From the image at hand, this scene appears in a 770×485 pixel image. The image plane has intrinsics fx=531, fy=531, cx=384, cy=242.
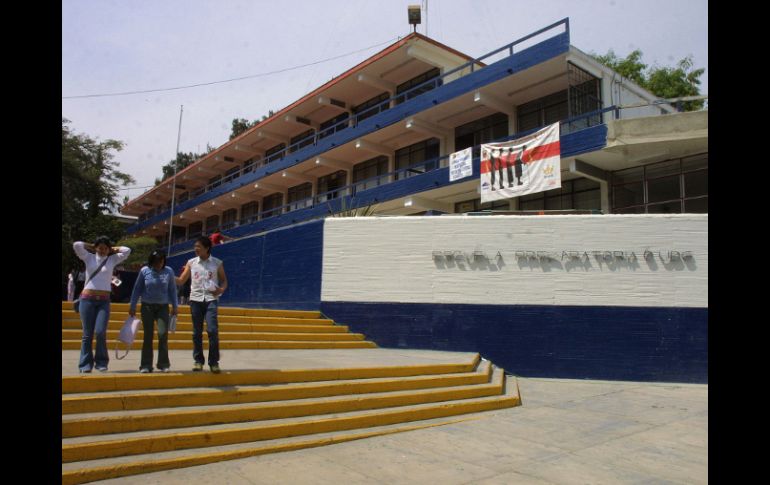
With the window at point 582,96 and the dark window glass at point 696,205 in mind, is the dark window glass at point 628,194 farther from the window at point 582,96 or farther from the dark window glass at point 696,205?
the window at point 582,96

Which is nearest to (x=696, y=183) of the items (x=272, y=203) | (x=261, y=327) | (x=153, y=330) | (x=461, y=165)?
(x=461, y=165)

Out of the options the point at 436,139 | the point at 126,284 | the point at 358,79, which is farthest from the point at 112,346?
the point at 358,79

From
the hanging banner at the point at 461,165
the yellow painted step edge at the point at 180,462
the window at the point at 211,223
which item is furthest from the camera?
the window at the point at 211,223

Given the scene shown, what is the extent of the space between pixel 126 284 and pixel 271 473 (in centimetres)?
1824

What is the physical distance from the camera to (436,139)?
2112 centimetres

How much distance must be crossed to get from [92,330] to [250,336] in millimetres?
4599

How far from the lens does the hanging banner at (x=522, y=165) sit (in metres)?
13.6

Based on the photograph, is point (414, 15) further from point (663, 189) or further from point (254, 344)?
point (254, 344)

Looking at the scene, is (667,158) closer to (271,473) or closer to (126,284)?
(271,473)

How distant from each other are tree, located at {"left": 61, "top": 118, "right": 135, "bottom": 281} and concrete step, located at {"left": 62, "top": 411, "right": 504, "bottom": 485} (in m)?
24.7

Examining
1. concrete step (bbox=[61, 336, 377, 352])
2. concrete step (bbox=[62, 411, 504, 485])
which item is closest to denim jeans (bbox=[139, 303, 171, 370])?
concrete step (bbox=[62, 411, 504, 485])

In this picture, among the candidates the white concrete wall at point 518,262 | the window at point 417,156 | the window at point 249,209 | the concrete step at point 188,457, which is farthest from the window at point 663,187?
the window at point 249,209

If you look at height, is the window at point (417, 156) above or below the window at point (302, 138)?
below

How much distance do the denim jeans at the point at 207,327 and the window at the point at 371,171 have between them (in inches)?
679
